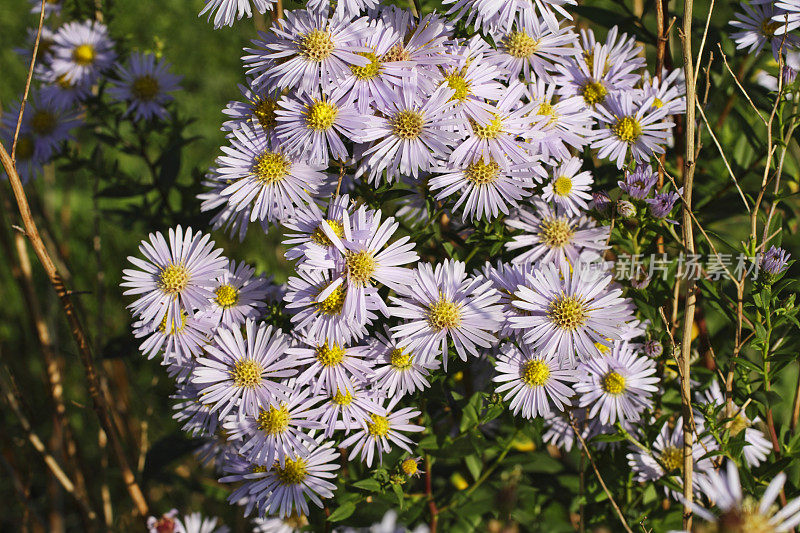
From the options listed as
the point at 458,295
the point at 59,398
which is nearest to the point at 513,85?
the point at 458,295

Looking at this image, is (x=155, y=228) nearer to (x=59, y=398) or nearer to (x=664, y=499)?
(x=59, y=398)

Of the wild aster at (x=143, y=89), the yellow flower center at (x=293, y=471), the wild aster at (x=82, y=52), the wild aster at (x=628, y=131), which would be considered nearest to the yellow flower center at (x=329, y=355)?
the yellow flower center at (x=293, y=471)

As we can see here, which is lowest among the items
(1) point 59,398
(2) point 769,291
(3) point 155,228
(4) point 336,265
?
(2) point 769,291

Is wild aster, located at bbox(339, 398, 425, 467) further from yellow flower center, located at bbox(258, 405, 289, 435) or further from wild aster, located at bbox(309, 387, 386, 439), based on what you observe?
yellow flower center, located at bbox(258, 405, 289, 435)

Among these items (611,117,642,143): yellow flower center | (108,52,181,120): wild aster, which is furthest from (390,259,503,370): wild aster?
(108,52,181,120): wild aster

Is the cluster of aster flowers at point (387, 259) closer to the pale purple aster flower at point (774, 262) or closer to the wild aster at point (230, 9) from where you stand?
the wild aster at point (230, 9)

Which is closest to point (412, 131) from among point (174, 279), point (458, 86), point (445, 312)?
point (458, 86)

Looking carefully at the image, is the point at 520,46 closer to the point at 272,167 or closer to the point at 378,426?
the point at 272,167
